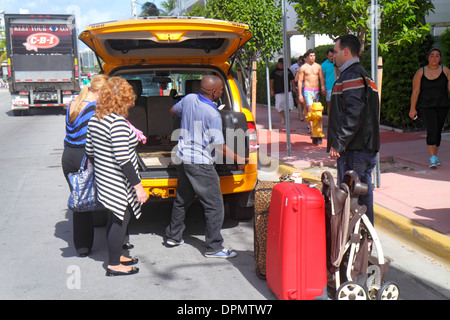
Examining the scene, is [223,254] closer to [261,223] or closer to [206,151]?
[261,223]

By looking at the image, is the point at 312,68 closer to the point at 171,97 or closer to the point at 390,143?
the point at 390,143

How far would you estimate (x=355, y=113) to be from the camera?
4738 millimetres

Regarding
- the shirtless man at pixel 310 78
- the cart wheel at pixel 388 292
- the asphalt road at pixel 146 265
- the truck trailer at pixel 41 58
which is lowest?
the asphalt road at pixel 146 265

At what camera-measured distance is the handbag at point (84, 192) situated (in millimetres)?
4902

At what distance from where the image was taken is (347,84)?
189 inches

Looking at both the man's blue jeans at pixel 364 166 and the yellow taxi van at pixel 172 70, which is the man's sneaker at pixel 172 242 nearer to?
the yellow taxi van at pixel 172 70

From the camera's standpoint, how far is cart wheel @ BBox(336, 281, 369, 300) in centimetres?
390

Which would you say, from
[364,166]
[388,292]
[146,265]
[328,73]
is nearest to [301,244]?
[388,292]

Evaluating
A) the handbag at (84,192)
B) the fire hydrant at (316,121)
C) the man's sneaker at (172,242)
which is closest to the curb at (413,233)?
the man's sneaker at (172,242)

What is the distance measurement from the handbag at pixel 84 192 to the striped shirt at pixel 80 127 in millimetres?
460

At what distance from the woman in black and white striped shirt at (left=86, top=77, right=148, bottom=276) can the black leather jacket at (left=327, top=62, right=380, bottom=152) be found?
1707 millimetres

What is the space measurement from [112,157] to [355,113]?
2024 millimetres
